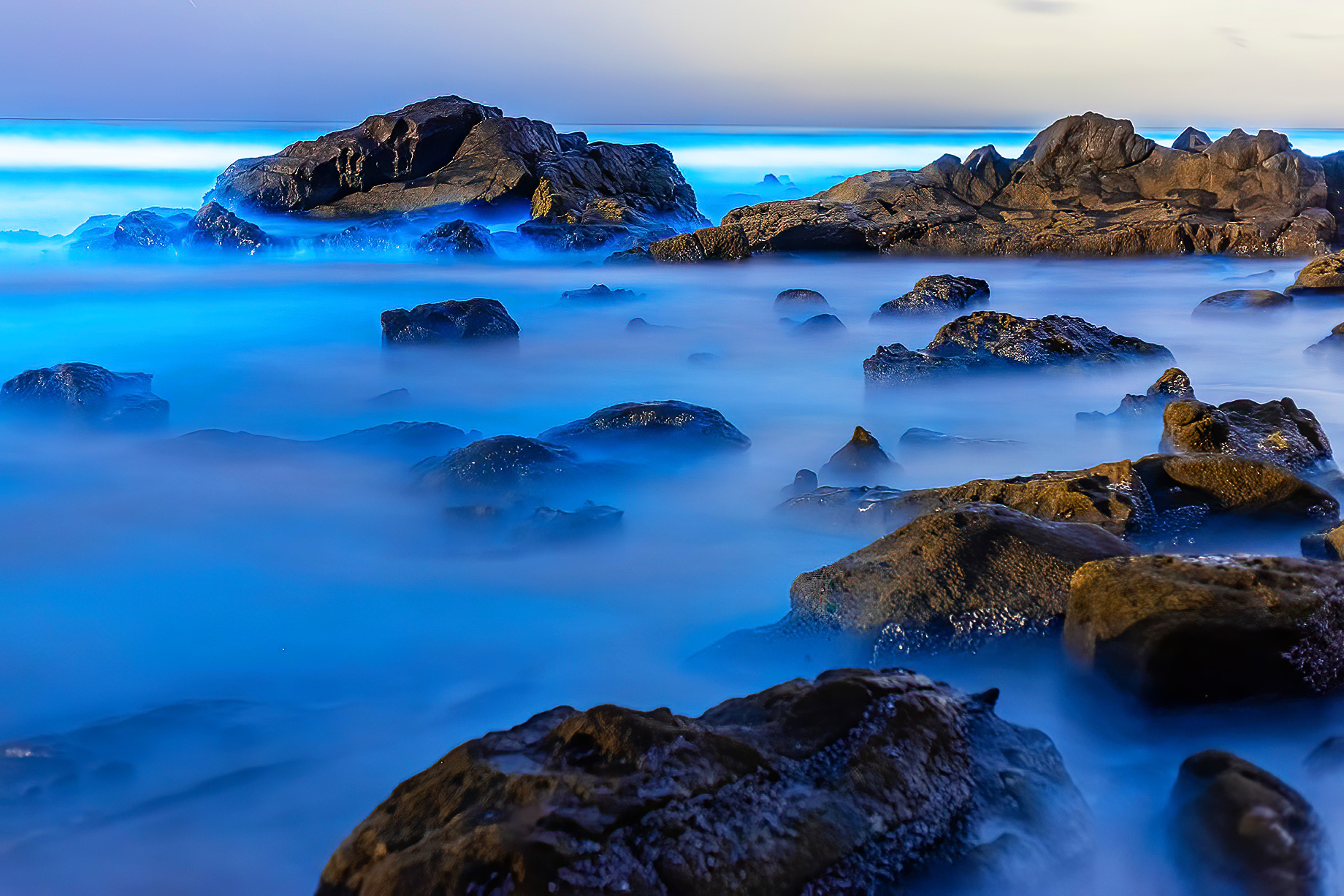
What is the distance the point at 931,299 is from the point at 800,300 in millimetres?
1517

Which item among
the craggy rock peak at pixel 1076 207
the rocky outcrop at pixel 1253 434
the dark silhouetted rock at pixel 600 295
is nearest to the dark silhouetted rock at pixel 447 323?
the dark silhouetted rock at pixel 600 295

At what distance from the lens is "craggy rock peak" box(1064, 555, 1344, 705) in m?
2.67

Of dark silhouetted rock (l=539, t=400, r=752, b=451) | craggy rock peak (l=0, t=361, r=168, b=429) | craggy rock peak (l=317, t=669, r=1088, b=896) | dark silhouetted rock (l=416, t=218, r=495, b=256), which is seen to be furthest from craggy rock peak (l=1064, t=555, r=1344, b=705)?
dark silhouetted rock (l=416, t=218, r=495, b=256)

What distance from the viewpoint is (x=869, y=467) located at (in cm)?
517

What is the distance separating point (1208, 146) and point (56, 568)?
16379 millimetres

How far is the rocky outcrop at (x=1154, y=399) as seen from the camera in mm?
6090

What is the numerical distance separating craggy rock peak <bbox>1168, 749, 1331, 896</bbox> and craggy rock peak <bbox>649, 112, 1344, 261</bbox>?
506 inches

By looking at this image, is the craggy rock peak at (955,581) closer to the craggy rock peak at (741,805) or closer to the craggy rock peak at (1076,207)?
the craggy rock peak at (741,805)

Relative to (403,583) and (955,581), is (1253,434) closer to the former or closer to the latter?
(955,581)

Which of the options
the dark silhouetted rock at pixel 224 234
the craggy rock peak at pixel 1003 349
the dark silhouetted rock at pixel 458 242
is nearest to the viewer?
the craggy rock peak at pixel 1003 349

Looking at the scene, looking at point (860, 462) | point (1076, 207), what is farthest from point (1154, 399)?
point (1076, 207)

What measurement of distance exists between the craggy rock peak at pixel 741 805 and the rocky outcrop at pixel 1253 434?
284 centimetres

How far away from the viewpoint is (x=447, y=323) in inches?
361

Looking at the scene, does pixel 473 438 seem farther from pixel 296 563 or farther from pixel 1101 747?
pixel 1101 747
